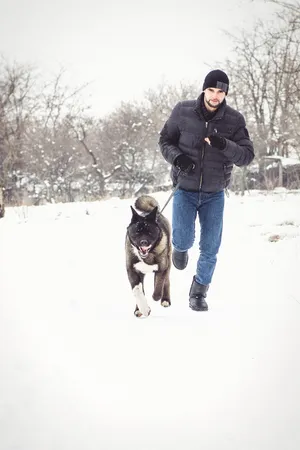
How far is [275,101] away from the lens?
77.8 ft

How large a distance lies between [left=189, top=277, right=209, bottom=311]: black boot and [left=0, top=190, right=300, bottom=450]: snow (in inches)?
3.1

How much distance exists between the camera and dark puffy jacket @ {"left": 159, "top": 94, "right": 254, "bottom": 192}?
125 inches

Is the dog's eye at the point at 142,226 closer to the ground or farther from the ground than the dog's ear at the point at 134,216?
closer to the ground

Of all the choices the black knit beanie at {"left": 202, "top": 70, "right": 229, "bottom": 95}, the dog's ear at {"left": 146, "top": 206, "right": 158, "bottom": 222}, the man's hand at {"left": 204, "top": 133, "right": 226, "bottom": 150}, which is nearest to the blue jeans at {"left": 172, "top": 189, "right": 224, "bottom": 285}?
the dog's ear at {"left": 146, "top": 206, "right": 158, "bottom": 222}

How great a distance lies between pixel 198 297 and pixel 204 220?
0.79 meters

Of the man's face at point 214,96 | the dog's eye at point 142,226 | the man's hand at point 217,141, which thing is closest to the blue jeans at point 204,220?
the dog's eye at point 142,226

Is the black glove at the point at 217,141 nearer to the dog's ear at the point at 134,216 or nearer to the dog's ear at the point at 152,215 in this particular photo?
the dog's ear at the point at 152,215

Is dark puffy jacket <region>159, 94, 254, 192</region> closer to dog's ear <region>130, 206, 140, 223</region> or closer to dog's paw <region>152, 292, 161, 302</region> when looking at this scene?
dog's ear <region>130, 206, 140, 223</region>

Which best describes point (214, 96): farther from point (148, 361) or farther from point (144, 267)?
point (148, 361)

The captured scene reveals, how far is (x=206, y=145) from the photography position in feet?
10.5

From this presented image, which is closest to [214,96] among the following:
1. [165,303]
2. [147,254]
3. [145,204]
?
[145,204]

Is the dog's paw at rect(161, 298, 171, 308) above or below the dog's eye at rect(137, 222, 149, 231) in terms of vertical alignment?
below

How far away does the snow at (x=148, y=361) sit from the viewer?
1648mm

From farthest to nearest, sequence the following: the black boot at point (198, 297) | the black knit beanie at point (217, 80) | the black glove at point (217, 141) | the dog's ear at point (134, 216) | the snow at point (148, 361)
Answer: the dog's ear at point (134, 216) < the black boot at point (198, 297) < the black knit beanie at point (217, 80) < the black glove at point (217, 141) < the snow at point (148, 361)
